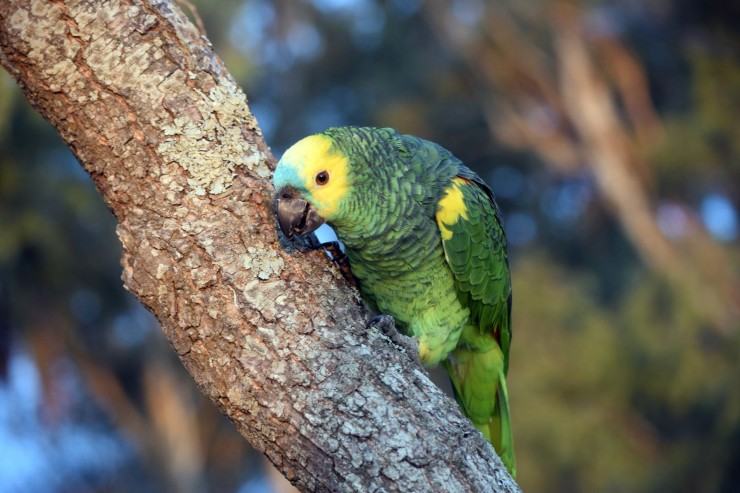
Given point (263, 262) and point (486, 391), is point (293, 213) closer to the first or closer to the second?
point (263, 262)

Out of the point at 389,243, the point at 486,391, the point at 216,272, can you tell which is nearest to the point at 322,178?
the point at 389,243

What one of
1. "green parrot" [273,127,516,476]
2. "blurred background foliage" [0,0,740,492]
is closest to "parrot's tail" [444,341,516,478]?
"green parrot" [273,127,516,476]

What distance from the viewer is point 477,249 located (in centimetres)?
262

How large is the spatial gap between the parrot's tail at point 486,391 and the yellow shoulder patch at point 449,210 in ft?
2.45

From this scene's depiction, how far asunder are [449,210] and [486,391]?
96 cm

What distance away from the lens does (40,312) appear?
895 cm

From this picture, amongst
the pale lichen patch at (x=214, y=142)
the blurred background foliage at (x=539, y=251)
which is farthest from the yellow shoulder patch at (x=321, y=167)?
the blurred background foliage at (x=539, y=251)

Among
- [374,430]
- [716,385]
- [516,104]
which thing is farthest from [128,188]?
[516,104]

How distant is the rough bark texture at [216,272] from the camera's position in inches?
69.9

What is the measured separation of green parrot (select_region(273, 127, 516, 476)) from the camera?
7.22ft

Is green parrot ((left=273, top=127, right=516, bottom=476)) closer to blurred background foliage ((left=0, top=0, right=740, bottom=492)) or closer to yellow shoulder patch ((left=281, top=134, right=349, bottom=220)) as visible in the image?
yellow shoulder patch ((left=281, top=134, right=349, bottom=220))

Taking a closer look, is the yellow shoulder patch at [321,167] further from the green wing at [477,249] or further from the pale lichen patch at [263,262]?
the green wing at [477,249]

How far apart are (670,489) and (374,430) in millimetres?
6260

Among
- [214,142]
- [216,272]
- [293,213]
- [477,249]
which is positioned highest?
[214,142]
